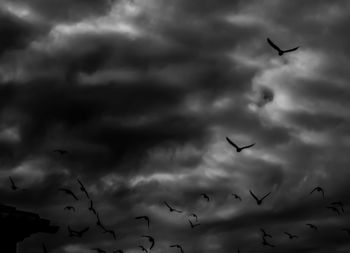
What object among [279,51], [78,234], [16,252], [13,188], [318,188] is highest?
[279,51]

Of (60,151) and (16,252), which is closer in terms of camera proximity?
(16,252)

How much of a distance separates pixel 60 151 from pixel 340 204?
2326 cm

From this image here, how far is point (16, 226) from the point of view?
2145 centimetres

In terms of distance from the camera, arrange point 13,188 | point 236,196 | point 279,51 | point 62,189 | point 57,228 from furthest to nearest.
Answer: point 236,196 < point 62,189 < point 279,51 < point 13,188 < point 57,228

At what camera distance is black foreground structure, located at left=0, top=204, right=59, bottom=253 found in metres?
20.9

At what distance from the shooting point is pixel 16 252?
2244cm

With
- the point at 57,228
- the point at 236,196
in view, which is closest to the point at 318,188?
the point at 236,196

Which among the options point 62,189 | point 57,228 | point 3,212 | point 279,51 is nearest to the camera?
point 3,212

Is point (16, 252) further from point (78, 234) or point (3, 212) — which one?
point (78, 234)

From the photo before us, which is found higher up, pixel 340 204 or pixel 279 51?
pixel 279 51

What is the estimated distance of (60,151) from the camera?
128 ft

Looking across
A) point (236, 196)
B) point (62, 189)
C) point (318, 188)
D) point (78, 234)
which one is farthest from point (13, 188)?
point (318, 188)

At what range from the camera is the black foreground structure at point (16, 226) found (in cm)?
2094

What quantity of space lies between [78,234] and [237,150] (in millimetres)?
15590
